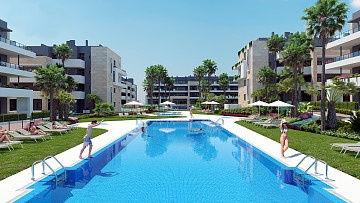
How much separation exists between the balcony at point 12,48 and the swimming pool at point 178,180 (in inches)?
1104

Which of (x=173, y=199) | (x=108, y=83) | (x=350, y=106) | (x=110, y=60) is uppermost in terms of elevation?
(x=110, y=60)

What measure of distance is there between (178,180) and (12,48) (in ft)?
116

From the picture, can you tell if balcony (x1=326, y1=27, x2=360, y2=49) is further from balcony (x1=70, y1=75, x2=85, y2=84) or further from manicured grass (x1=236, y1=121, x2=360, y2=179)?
balcony (x1=70, y1=75, x2=85, y2=84)

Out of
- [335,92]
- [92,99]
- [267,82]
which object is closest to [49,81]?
[92,99]

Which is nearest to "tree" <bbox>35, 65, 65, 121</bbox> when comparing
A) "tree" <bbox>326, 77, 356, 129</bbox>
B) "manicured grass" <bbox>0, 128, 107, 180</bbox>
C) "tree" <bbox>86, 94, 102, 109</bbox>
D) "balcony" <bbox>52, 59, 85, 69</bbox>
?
"manicured grass" <bbox>0, 128, 107, 180</bbox>

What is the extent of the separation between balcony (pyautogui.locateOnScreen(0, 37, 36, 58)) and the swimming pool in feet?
92.0

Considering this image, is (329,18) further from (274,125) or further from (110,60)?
(110,60)

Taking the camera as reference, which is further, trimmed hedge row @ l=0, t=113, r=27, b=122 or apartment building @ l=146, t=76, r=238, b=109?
apartment building @ l=146, t=76, r=238, b=109

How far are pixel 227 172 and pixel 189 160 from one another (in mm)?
2627

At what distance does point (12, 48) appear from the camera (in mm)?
34281

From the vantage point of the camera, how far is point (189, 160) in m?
12.6

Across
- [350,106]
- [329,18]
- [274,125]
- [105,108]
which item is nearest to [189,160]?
[274,125]

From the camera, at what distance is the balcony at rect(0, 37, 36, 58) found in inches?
1282

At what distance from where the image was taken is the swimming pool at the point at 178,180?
7676 mm
